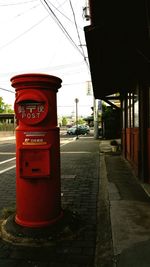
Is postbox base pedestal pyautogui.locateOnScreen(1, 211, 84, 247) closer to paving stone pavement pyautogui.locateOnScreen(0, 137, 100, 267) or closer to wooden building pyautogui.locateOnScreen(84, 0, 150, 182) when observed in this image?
paving stone pavement pyautogui.locateOnScreen(0, 137, 100, 267)

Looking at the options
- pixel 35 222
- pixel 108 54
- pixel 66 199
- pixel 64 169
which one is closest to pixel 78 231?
pixel 35 222

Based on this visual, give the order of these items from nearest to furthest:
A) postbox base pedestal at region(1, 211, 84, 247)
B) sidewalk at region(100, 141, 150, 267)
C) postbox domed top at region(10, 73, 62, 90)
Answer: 1. sidewalk at region(100, 141, 150, 267)
2. postbox base pedestal at region(1, 211, 84, 247)
3. postbox domed top at region(10, 73, 62, 90)

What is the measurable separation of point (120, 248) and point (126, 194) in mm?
2500

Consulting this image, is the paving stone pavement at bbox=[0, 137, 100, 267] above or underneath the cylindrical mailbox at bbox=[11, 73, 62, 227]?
underneath

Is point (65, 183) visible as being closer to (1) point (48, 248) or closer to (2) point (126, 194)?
(2) point (126, 194)

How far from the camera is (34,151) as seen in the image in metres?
3.83

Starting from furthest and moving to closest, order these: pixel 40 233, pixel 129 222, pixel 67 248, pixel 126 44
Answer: pixel 126 44, pixel 129 222, pixel 40 233, pixel 67 248

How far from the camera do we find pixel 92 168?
9.88 metres

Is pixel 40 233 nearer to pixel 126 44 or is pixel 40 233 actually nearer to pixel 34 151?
pixel 34 151

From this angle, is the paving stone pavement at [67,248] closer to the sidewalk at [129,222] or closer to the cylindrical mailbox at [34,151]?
the sidewalk at [129,222]

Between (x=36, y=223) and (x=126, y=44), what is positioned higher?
(x=126, y=44)

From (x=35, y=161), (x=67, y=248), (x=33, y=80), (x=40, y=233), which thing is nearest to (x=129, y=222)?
(x=67, y=248)

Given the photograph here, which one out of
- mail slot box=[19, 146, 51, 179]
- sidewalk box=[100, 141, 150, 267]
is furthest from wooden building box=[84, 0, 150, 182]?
mail slot box=[19, 146, 51, 179]

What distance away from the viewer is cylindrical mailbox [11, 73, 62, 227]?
12.5 ft
